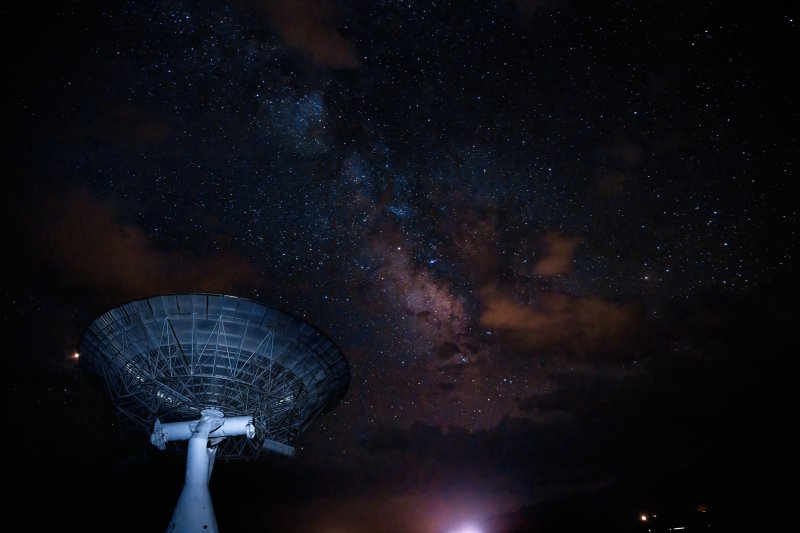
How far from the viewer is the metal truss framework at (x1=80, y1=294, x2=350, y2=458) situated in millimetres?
16438

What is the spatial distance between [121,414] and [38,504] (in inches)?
1183

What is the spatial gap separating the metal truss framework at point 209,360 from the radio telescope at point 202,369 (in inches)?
1.5

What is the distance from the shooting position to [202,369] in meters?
17.6

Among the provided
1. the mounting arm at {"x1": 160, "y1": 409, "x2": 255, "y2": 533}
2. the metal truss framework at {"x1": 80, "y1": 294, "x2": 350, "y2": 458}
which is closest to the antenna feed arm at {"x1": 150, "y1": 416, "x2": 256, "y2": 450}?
the mounting arm at {"x1": 160, "y1": 409, "x2": 255, "y2": 533}

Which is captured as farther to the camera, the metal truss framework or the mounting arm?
the metal truss framework

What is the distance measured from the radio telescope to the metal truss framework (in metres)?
0.04

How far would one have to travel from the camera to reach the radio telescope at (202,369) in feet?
53.5

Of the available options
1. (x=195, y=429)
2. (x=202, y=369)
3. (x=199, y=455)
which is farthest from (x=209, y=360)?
(x=199, y=455)

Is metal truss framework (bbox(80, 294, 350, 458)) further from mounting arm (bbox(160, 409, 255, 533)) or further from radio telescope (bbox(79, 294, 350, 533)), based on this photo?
mounting arm (bbox(160, 409, 255, 533))

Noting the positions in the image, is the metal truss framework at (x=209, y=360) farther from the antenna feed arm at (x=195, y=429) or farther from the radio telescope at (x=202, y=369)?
the antenna feed arm at (x=195, y=429)

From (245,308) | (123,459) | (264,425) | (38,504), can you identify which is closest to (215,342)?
(245,308)

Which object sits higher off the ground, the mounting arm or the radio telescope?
the radio telescope

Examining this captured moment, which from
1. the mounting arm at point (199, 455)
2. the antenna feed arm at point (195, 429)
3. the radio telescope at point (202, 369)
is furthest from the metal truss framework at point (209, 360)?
the mounting arm at point (199, 455)

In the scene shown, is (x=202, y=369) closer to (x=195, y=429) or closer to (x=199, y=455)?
(x=195, y=429)
